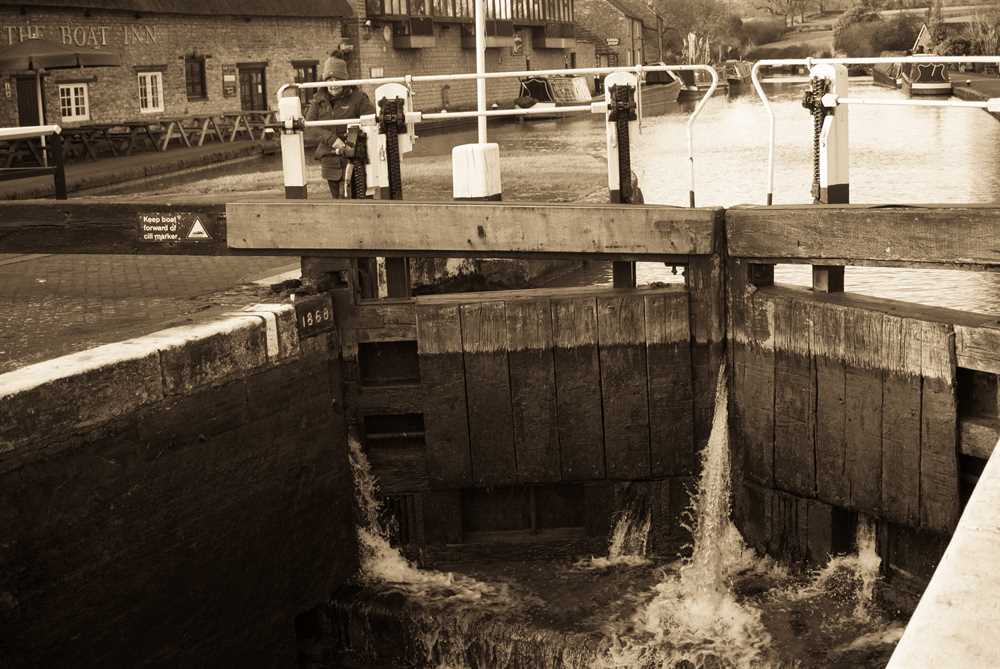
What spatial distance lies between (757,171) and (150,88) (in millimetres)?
18456

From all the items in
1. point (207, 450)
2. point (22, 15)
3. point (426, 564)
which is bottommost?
point (426, 564)

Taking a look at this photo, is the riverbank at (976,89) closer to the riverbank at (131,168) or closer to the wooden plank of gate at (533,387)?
the riverbank at (131,168)

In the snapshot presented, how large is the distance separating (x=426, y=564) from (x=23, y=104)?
22.1 meters

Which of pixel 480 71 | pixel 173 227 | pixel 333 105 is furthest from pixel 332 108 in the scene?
pixel 173 227

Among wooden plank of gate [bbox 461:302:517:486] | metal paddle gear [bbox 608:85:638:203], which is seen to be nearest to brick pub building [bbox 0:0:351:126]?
metal paddle gear [bbox 608:85:638:203]

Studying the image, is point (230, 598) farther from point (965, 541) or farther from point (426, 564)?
point (965, 541)

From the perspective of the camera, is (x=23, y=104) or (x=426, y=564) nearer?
(x=426, y=564)

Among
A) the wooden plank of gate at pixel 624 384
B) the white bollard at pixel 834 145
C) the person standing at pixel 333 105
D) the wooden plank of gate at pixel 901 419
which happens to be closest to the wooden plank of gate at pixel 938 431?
the wooden plank of gate at pixel 901 419

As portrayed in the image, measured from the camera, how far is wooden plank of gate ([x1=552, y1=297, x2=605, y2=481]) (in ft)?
25.1

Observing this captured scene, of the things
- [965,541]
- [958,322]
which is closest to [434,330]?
[958,322]

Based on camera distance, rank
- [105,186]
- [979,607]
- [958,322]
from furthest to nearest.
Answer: [105,186] → [958,322] → [979,607]

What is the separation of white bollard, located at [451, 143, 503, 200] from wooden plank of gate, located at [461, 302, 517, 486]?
132 centimetres

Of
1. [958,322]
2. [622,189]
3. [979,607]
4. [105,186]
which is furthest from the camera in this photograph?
[105,186]

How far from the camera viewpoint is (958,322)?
22.0ft
